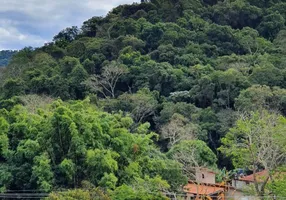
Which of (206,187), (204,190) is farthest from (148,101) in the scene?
(204,190)

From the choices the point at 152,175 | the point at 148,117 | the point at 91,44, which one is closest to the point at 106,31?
the point at 91,44

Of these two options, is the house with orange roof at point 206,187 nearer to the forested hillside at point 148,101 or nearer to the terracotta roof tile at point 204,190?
the terracotta roof tile at point 204,190

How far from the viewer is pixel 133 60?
40156mm

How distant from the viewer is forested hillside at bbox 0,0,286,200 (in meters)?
18.9

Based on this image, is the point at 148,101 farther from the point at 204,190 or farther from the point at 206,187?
the point at 204,190

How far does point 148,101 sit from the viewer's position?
113 feet

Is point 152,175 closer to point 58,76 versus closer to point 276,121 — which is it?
point 276,121

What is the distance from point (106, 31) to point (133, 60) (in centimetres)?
958

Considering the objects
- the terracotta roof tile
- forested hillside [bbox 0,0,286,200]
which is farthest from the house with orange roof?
forested hillside [bbox 0,0,286,200]

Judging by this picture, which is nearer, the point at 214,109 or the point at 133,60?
the point at 214,109

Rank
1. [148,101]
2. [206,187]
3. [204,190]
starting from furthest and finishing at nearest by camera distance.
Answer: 1. [148,101]
2. [206,187]
3. [204,190]

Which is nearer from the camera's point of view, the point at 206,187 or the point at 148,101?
the point at 206,187

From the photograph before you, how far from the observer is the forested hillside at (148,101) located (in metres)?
18.9

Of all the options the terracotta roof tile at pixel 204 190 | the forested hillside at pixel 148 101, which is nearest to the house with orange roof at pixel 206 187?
the terracotta roof tile at pixel 204 190
